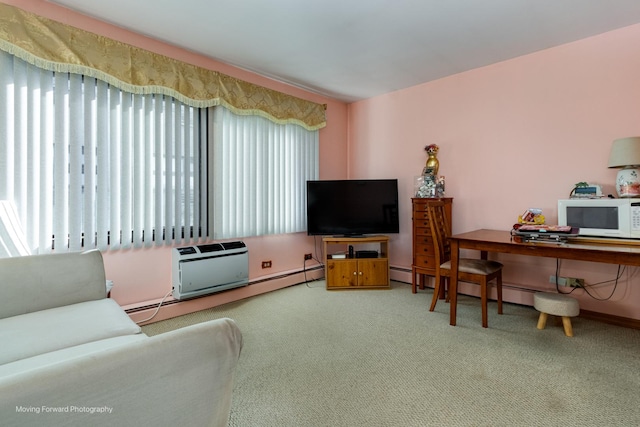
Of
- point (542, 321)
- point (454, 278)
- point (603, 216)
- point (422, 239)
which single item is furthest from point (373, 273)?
point (603, 216)

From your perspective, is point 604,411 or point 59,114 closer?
point 604,411

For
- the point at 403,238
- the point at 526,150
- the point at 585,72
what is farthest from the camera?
the point at 403,238

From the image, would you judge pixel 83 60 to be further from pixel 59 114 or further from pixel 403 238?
pixel 403 238

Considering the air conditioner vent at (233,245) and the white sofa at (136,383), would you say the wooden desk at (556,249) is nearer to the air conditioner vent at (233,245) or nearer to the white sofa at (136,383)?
the air conditioner vent at (233,245)

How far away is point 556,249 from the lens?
204 centimetres

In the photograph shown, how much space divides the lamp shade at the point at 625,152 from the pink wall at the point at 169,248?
9.61ft

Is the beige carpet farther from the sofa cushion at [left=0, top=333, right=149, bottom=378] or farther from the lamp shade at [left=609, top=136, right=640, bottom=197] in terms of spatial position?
the lamp shade at [left=609, top=136, right=640, bottom=197]

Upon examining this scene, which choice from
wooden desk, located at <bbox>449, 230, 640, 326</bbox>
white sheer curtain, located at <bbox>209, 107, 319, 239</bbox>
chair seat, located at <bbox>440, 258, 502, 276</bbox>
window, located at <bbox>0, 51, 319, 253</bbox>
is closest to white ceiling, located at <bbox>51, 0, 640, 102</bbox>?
window, located at <bbox>0, 51, 319, 253</bbox>

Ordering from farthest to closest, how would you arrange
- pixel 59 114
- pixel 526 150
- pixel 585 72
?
pixel 526 150, pixel 585 72, pixel 59 114

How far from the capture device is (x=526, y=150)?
2.99 meters

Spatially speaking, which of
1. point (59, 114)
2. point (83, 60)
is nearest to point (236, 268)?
point (59, 114)

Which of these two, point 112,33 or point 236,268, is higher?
point 112,33

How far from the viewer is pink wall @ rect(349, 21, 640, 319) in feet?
8.38

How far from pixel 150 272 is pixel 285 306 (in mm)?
1287
